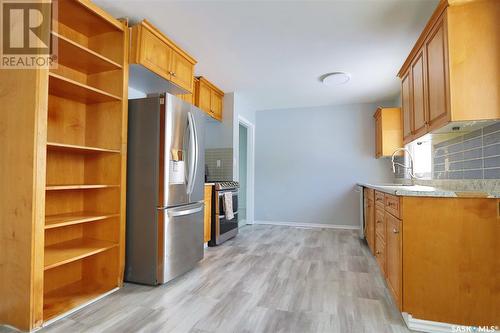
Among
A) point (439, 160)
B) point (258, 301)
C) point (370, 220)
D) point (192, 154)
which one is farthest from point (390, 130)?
point (258, 301)

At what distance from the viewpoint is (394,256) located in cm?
190

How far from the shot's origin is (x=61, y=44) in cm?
186

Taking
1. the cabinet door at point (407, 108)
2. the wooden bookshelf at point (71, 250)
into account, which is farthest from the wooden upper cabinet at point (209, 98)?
the cabinet door at point (407, 108)

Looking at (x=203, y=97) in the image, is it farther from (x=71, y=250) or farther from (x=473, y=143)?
(x=473, y=143)

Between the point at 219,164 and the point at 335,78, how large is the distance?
2206mm

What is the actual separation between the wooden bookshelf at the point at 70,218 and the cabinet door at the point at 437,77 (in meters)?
2.61

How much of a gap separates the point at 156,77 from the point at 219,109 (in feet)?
5.68

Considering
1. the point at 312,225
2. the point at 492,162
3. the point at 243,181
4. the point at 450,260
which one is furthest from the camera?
the point at 243,181

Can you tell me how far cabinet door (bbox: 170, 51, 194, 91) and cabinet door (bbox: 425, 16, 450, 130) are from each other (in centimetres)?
230

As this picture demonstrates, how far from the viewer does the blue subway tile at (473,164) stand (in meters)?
1.94

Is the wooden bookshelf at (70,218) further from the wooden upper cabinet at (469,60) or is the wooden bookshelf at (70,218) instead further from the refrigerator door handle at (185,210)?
the wooden upper cabinet at (469,60)

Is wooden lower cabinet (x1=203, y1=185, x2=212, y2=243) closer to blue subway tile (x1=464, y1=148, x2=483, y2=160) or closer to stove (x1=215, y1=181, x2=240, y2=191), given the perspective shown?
stove (x1=215, y1=181, x2=240, y2=191)

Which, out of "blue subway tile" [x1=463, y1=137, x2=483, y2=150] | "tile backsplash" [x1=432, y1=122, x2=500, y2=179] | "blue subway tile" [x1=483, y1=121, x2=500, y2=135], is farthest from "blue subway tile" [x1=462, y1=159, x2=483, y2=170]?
"blue subway tile" [x1=483, y1=121, x2=500, y2=135]

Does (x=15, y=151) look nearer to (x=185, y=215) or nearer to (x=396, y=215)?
(x=185, y=215)
